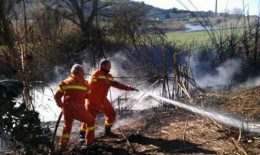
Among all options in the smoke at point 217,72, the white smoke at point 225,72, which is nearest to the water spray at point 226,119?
the smoke at point 217,72

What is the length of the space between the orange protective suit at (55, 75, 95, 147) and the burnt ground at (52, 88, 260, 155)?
1.27 ft

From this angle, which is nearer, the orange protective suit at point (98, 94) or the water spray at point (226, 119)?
the water spray at point (226, 119)

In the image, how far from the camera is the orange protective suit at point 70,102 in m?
7.26

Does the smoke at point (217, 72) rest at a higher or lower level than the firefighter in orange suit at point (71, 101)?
lower

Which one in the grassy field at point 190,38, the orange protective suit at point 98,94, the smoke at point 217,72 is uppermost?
the grassy field at point 190,38

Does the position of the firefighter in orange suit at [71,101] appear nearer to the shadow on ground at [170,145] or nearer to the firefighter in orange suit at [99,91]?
the firefighter in orange suit at [99,91]

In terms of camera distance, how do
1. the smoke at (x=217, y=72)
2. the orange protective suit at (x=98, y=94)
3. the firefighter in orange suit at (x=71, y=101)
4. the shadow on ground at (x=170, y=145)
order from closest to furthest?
the shadow on ground at (x=170, y=145) → the firefighter in orange suit at (x=71, y=101) → the orange protective suit at (x=98, y=94) → the smoke at (x=217, y=72)

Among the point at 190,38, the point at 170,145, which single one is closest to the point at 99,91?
the point at 170,145

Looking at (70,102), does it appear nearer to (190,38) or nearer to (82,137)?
(82,137)

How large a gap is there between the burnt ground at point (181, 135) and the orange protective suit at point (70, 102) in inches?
15.2

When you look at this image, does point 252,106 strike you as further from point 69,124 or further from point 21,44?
point 21,44

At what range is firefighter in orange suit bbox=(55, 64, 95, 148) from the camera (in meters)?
7.26

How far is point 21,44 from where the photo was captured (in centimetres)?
749

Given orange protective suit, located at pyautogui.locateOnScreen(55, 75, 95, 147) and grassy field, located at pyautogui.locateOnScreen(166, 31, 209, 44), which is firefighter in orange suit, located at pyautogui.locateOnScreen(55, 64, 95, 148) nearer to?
orange protective suit, located at pyautogui.locateOnScreen(55, 75, 95, 147)
